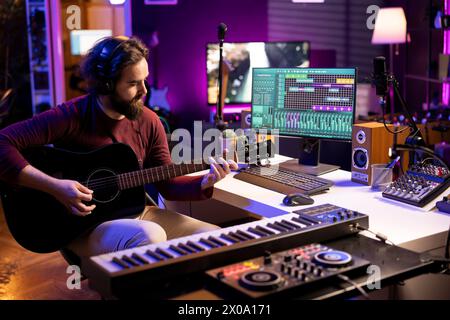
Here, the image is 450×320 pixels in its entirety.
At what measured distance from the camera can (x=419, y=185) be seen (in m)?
2.26

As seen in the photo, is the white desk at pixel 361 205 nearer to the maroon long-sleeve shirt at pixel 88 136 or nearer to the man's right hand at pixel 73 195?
the maroon long-sleeve shirt at pixel 88 136

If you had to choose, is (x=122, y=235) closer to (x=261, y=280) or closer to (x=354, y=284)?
(x=261, y=280)

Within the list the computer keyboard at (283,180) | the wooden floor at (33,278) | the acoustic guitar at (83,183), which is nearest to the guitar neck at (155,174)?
the acoustic guitar at (83,183)

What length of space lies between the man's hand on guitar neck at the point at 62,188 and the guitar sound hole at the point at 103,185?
10 cm

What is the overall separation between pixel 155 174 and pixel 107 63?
488mm

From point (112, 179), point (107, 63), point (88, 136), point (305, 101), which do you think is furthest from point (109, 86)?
point (305, 101)

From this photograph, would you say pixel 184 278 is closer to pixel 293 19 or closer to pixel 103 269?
pixel 103 269

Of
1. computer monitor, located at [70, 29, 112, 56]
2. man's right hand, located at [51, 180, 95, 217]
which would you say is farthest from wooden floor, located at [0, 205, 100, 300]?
computer monitor, located at [70, 29, 112, 56]

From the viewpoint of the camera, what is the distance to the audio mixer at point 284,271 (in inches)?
54.2

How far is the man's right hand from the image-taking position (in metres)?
2.14

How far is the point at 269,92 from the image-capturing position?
2953mm

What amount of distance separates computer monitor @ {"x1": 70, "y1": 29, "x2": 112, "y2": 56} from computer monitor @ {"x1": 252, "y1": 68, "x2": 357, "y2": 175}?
3.39 m

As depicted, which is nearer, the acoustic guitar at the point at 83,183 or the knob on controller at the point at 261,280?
the knob on controller at the point at 261,280
